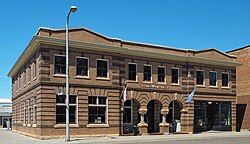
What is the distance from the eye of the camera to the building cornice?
103ft

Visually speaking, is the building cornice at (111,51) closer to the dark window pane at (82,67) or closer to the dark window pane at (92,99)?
the dark window pane at (82,67)

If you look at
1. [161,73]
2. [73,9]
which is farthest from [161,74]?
[73,9]

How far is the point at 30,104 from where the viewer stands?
1421 inches

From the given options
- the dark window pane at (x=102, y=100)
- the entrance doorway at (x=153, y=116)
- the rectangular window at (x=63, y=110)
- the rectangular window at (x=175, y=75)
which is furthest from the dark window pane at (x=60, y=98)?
the rectangular window at (x=175, y=75)

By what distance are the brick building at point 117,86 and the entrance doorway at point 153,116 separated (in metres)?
0.10

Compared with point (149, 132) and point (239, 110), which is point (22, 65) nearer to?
point (149, 132)

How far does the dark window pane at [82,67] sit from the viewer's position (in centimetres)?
3325

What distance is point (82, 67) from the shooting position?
1318 inches

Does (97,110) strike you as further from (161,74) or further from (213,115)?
(213,115)

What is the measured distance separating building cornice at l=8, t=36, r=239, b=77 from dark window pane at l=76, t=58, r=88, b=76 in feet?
3.65

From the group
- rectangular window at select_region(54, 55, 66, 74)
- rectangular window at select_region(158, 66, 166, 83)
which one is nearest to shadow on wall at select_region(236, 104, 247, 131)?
rectangular window at select_region(158, 66, 166, 83)

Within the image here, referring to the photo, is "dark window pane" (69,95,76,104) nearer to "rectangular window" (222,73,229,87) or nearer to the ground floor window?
the ground floor window

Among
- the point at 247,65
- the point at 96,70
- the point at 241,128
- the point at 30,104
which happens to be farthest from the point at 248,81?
the point at 30,104

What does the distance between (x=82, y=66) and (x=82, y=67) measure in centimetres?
9
